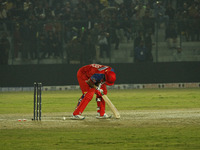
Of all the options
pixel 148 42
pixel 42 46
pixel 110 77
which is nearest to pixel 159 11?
pixel 148 42

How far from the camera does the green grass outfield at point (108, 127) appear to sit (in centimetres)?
1143

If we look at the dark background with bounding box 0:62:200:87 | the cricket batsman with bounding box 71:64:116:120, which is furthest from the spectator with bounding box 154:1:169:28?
the cricket batsman with bounding box 71:64:116:120

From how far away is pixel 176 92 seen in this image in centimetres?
2744

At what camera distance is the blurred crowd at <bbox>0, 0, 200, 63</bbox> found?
28.2 meters

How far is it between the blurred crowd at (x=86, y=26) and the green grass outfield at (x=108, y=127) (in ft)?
17.0

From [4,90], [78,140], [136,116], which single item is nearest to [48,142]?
[78,140]

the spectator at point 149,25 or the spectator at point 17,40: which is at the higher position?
the spectator at point 149,25

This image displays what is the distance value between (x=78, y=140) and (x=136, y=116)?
523 cm

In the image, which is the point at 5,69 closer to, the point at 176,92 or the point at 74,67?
the point at 74,67

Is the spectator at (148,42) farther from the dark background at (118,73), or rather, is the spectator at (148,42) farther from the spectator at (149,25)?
the dark background at (118,73)

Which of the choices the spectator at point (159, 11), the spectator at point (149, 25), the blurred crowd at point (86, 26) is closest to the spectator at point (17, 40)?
the blurred crowd at point (86, 26)

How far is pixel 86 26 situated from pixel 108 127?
15.0 metres

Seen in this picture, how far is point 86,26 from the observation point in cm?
2866

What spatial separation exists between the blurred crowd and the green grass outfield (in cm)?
518
